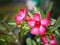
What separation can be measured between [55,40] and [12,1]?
2.31 meters

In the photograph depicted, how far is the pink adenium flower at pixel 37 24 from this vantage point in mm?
736

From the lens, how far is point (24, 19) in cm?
80

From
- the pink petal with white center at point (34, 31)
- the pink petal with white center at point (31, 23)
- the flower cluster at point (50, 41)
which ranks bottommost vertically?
the flower cluster at point (50, 41)

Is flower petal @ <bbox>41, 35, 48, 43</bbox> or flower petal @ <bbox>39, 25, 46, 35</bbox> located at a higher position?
flower petal @ <bbox>39, 25, 46, 35</bbox>

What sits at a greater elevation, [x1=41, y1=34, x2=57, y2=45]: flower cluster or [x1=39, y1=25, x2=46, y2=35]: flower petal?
[x1=39, y1=25, x2=46, y2=35]: flower petal

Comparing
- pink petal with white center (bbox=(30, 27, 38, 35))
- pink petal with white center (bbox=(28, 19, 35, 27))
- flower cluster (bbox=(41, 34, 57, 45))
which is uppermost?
pink petal with white center (bbox=(28, 19, 35, 27))

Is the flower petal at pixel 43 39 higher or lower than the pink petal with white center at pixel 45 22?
lower

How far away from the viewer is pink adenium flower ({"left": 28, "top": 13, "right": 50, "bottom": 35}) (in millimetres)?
736

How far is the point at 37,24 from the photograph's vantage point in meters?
0.76

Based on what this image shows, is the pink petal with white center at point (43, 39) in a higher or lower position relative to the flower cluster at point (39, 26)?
lower

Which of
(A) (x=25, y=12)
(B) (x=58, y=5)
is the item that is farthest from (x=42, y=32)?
(B) (x=58, y=5)

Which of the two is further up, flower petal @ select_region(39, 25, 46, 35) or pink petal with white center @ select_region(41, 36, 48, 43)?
flower petal @ select_region(39, 25, 46, 35)

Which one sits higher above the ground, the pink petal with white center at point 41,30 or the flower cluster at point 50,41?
the pink petal with white center at point 41,30

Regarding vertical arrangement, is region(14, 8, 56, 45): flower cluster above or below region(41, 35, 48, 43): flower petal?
above
